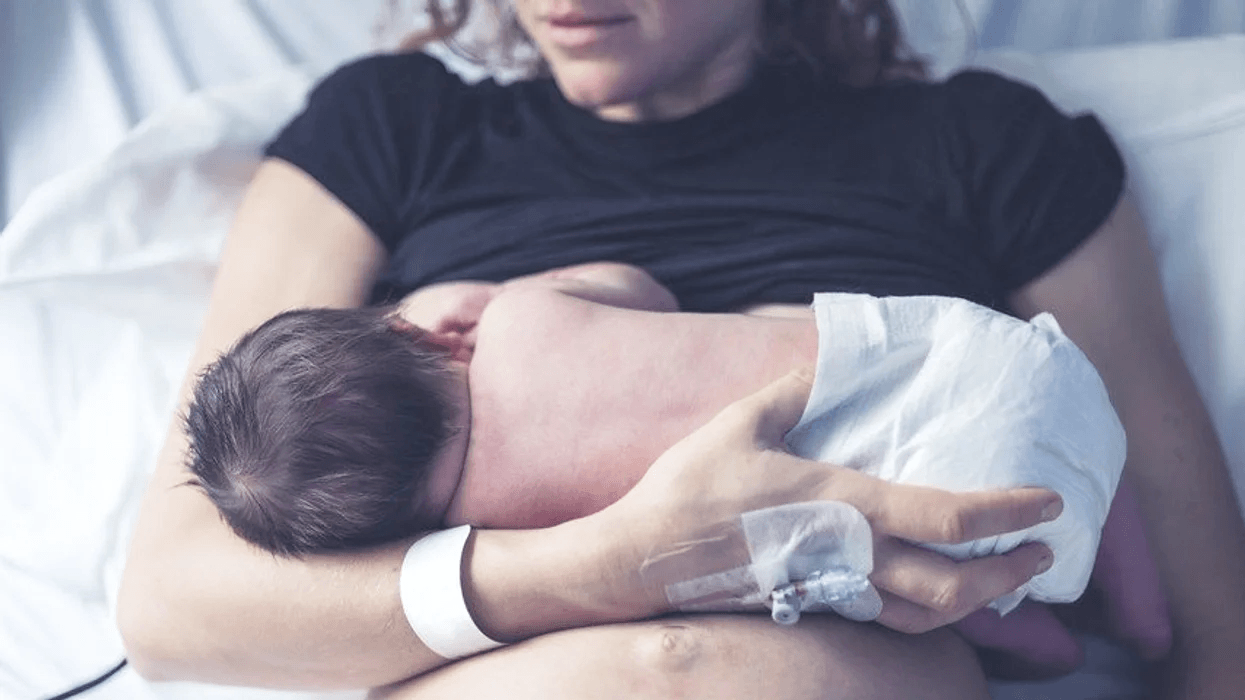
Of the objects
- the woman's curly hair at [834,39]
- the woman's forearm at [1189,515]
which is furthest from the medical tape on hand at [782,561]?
the woman's curly hair at [834,39]

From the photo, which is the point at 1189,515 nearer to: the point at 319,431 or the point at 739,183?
the point at 739,183

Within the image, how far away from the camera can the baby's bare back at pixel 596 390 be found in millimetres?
894

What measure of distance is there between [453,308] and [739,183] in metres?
0.34

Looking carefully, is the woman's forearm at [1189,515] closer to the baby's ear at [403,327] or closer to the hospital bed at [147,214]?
the hospital bed at [147,214]

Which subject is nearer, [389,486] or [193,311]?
[389,486]

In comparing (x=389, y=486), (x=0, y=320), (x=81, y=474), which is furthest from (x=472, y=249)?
(x=0, y=320)

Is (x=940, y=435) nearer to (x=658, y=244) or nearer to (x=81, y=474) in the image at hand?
(x=658, y=244)

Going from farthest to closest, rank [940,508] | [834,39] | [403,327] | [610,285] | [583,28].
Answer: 1. [834,39]
2. [583,28]
3. [610,285]
4. [403,327]
5. [940,508]

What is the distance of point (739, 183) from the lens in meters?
1.21

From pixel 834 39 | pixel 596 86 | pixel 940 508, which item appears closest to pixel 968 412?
pixel 940 508

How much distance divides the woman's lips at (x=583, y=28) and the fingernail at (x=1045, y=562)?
0.63m

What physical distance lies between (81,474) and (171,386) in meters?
0.13

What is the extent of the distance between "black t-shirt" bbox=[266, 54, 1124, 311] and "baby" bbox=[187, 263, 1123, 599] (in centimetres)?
22

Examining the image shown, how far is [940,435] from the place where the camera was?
2.77 ft
